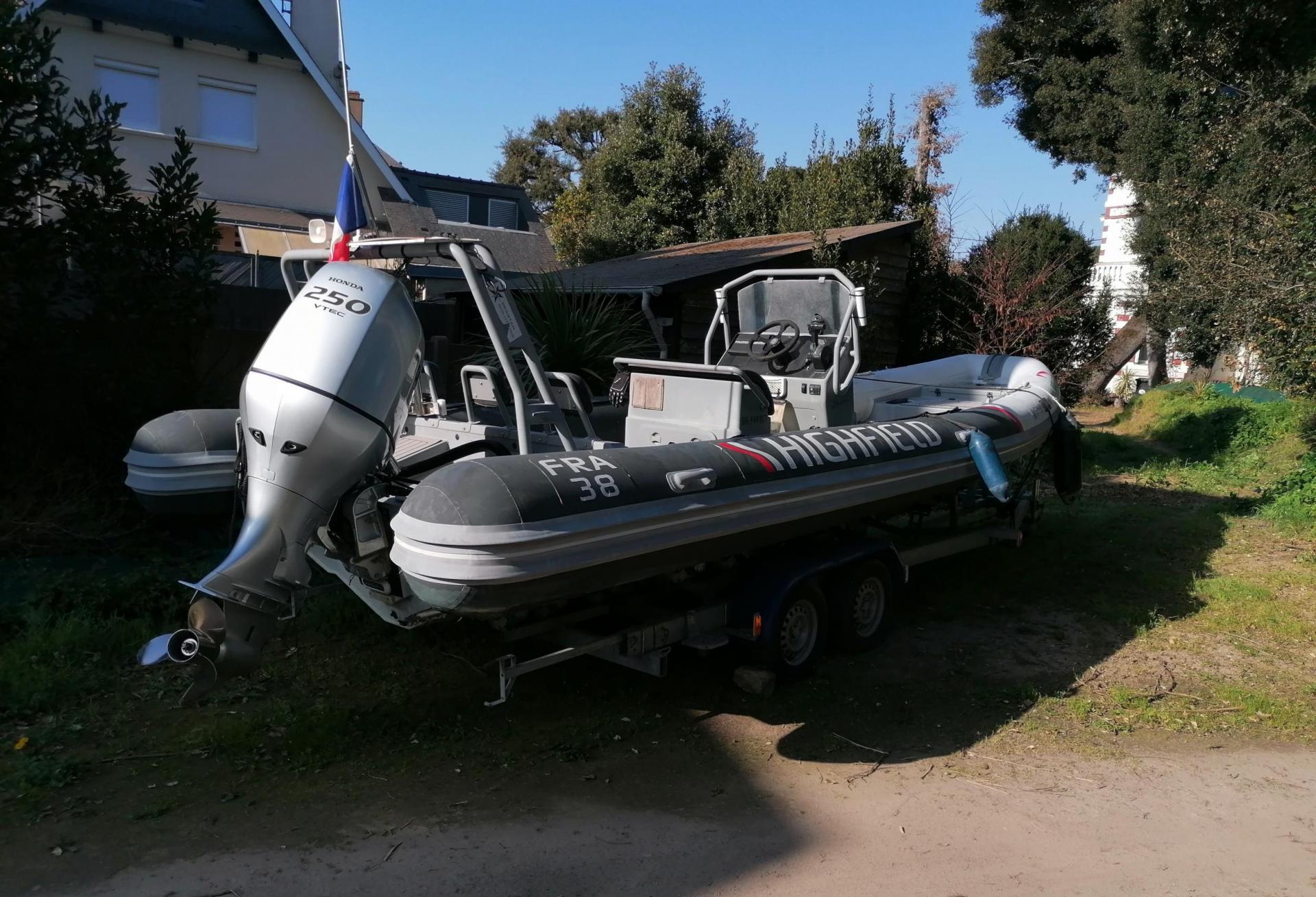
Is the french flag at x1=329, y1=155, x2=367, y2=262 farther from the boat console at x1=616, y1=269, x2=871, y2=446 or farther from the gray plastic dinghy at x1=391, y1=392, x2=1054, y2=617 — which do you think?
the gray plastic dinghy at x1=391, y1=392, x2=1054, y2=617

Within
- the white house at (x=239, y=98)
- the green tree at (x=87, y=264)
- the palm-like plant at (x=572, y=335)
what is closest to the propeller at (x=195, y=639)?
the green tree at (x=87, y=264)

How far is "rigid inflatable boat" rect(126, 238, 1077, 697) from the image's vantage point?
3.93 metres

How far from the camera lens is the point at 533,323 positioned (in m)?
9.05

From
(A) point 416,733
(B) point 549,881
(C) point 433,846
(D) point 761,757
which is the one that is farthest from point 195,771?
(D) point 761,757

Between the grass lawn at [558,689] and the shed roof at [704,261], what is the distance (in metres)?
4.93

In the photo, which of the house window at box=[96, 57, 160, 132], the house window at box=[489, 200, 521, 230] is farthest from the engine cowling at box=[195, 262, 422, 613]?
the house window at box=[489, 200, 521, 230]

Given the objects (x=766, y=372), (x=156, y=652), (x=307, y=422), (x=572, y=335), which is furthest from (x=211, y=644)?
(x=572, y=335)

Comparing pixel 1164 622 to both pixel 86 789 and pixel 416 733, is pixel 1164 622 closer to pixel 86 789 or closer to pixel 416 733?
pixel 416 733

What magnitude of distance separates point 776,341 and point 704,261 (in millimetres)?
6676

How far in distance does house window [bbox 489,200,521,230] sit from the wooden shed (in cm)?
990

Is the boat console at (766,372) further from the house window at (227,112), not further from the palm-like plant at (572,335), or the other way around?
the house window at (227,112)

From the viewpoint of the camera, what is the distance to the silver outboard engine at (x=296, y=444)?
396 cm

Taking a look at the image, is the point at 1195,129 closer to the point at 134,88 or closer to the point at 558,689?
the point at 558,689

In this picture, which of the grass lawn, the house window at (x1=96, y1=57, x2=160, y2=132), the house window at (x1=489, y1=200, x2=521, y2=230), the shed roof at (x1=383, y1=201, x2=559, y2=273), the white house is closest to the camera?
the grass lawn
